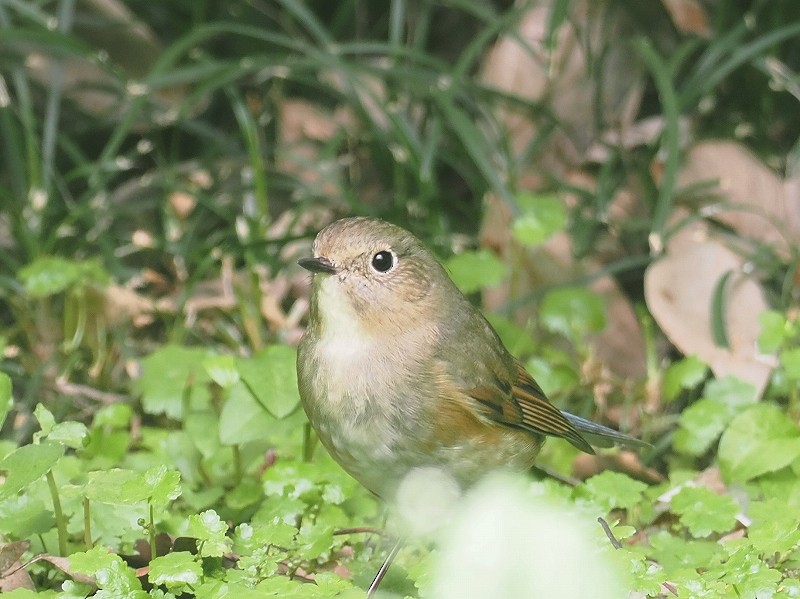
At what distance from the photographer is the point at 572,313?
13.0ft

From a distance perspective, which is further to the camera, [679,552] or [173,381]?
[173,381]

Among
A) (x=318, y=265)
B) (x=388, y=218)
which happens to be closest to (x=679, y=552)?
(x=318, y=265)

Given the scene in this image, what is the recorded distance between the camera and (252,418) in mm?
2914

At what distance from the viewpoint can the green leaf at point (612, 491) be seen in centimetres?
287

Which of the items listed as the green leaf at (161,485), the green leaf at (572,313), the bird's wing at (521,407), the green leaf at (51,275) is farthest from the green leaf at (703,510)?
the green leaf at (51,275)

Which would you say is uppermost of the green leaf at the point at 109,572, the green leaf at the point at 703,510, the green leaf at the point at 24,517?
the green leaf at the point at 703,510

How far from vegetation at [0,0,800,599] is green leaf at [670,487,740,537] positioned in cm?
1

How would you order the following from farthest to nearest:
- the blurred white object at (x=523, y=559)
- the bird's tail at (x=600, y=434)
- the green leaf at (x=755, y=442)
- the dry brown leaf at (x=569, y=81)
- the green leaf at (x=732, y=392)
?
the dry brown leaf at (x=569, y=81) → the green leaf at (x=732, y=392) → the bird's tail at (x=600, y=434) → the green leaf at (x=755, y=442) → the blurred white object at (x=523, y=559)

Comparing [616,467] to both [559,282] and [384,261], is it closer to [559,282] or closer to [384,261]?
[559,282]

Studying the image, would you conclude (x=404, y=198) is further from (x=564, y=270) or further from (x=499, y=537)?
(x=499, y=537)

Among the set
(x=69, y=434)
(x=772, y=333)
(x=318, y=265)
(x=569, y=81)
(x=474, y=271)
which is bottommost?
(x=69, y=434)

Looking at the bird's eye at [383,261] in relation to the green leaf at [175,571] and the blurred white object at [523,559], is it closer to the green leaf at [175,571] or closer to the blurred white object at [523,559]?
the blurred white object at [523,559]

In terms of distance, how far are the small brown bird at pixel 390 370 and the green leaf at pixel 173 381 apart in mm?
703

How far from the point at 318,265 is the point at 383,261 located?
199 millimetres
